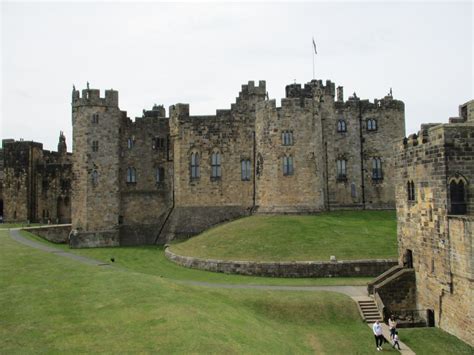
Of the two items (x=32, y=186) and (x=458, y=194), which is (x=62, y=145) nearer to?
(x=32, y=186)

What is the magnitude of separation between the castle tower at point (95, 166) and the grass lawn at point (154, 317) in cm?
1757

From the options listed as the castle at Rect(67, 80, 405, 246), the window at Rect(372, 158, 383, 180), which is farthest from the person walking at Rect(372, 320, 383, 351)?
the window at Rect(372, 158, 383, 180)

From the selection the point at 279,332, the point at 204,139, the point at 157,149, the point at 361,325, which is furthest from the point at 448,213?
the point at 157,149

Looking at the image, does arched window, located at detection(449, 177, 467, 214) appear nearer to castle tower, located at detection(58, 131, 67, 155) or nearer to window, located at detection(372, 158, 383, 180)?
window, located at detection(372, 158, 383, 180)

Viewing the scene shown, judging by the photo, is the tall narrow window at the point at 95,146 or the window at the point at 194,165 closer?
the tall narrow window at the point at 95,146

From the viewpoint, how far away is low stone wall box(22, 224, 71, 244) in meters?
50.3

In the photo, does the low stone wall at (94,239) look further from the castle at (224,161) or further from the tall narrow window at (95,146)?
the tall narrow window at (95,146)

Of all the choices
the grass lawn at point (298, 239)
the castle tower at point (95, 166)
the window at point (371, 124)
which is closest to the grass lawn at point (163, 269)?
the grass lawn at point (298, 239)

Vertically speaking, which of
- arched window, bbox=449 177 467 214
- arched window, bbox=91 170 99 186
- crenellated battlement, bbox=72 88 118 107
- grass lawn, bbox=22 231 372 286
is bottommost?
grass lawn, bbox=22 231 372 286

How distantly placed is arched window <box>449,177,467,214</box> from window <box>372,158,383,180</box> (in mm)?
28752

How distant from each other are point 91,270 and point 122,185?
22.5 m

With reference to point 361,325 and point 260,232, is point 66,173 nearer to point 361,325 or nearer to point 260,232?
point 260,232

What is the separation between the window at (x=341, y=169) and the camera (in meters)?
52.1

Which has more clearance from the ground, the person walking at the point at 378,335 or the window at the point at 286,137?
the window at the point at 286,137
